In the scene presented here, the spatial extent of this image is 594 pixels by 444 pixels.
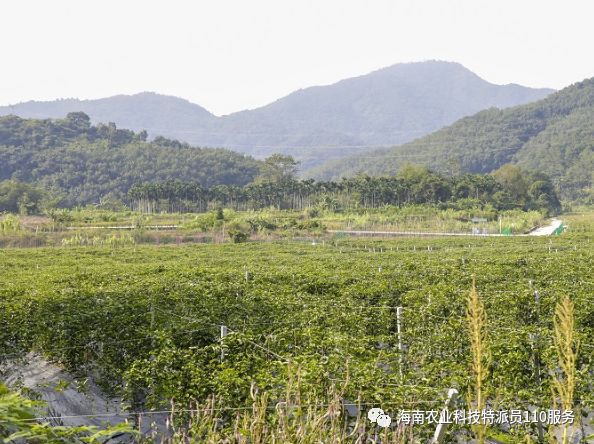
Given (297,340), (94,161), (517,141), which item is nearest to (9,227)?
(297,340)

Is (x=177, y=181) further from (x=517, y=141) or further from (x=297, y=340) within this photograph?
(x=517, y=141)

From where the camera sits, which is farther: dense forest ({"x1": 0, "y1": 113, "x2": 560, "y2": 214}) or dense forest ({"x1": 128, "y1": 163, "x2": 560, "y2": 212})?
dense forest ({"x1": 0, "y1": 113, "x2": 560, "y2": 214})

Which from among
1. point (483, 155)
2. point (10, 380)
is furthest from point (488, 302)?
point (483, 155)

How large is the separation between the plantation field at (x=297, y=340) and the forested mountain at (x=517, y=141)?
391 feet

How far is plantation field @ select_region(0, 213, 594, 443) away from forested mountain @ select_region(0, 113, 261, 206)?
102 metres

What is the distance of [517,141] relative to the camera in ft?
529

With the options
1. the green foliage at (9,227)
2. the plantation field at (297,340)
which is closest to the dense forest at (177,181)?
the green foliage at (9,227)

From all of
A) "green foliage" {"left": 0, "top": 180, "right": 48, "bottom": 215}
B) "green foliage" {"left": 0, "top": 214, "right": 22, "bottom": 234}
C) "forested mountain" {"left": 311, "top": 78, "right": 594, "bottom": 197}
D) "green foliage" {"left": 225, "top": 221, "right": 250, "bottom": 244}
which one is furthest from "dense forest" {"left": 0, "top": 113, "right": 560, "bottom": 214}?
"forested mountain" {"left": 311, "top": 78, "right": 594, "bottom": 197}

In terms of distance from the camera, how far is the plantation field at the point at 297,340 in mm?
5504

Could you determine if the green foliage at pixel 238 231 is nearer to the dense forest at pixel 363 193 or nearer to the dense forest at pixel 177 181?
the dense forest at pixel 363 193

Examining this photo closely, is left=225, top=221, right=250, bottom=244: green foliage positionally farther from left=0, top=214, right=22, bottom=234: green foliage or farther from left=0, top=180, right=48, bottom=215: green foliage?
left=0, top=180, right=48, bottom=215: green foliage

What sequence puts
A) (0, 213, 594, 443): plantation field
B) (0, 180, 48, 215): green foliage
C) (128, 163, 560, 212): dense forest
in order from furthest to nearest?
(128, 163, 560, 212): dense forest
(0, 180, 48, 215): green foliage
(0, 213, 594, 443): plantation field

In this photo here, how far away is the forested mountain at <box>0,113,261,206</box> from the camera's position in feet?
381

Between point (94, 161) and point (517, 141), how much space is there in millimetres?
102928
